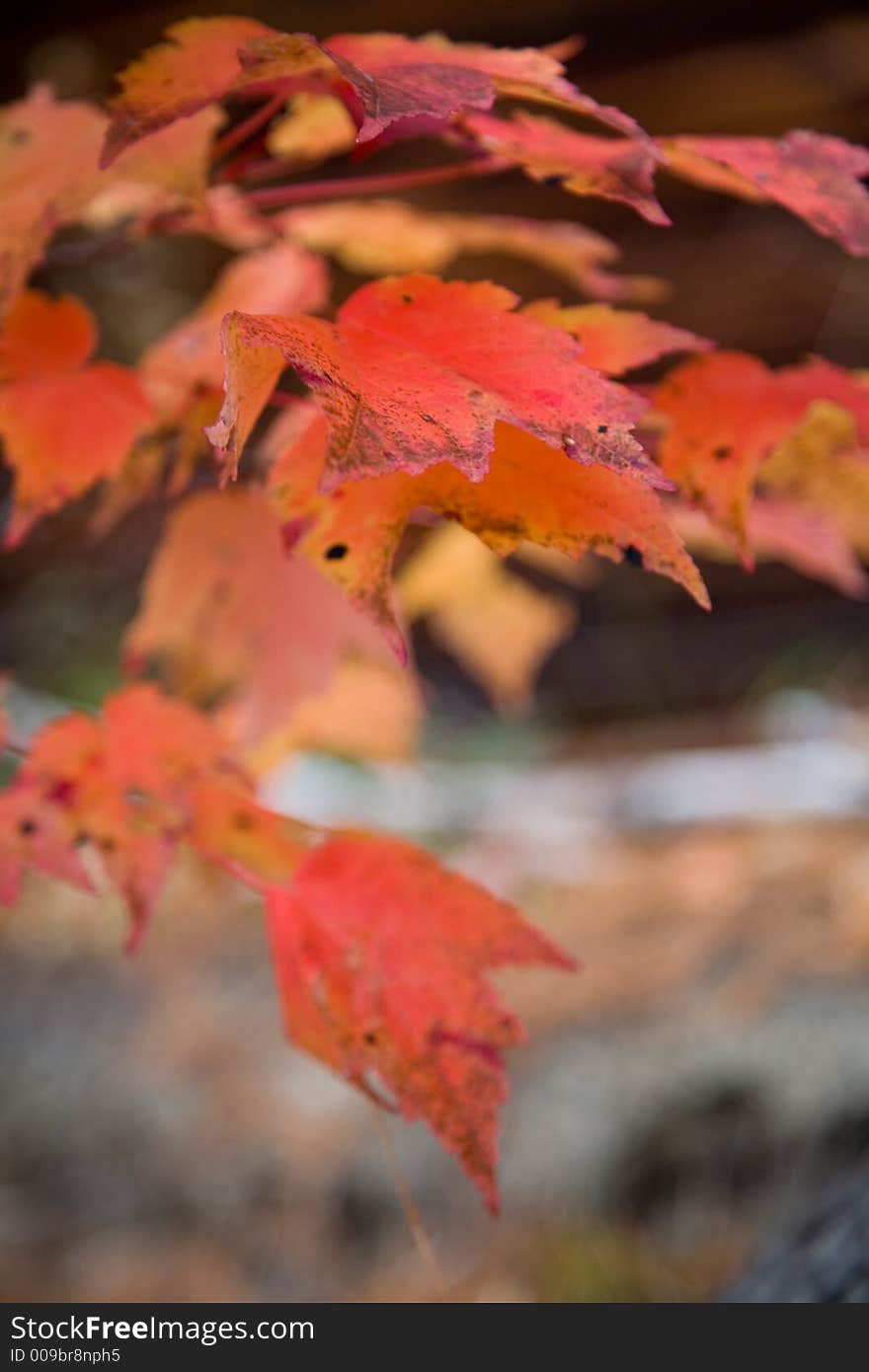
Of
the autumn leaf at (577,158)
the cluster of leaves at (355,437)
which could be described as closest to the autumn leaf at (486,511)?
the cluster of leaves at (355,437)

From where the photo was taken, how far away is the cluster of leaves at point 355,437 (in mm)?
387

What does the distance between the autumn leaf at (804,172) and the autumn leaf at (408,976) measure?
34cm

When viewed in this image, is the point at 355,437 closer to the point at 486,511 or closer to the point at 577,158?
the point at 486,511

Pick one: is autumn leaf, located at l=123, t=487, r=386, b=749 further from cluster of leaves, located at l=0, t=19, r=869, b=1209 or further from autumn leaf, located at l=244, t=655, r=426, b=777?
autumn leaf, located at l=244, t=655, r=426, b=777

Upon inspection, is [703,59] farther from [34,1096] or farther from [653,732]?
[34,1096]

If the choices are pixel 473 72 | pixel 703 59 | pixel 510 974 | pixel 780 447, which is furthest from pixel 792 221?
pixel 473 72

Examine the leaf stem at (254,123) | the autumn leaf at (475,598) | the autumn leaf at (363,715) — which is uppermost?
→ the leaf stem at (254,123)

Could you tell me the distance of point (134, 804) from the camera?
65 cm

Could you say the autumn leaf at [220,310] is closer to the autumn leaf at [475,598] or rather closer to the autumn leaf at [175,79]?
the autumn leaf at [175,79]

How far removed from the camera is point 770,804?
5.29ft

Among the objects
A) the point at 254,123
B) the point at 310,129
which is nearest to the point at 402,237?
the point at 310,129

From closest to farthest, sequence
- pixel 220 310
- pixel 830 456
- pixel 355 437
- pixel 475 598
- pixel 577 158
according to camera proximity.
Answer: pixel 355 437 < pixel 577 158 < pixel 830 456 < pixel 220 310 < pixel 475 598

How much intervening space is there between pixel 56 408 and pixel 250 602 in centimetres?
18

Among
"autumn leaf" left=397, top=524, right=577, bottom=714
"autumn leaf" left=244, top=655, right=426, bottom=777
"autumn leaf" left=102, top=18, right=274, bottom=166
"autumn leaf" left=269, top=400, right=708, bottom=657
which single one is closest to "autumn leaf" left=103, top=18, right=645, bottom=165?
"autumn leaf" left=102, top=18, right=274, bottom=166
